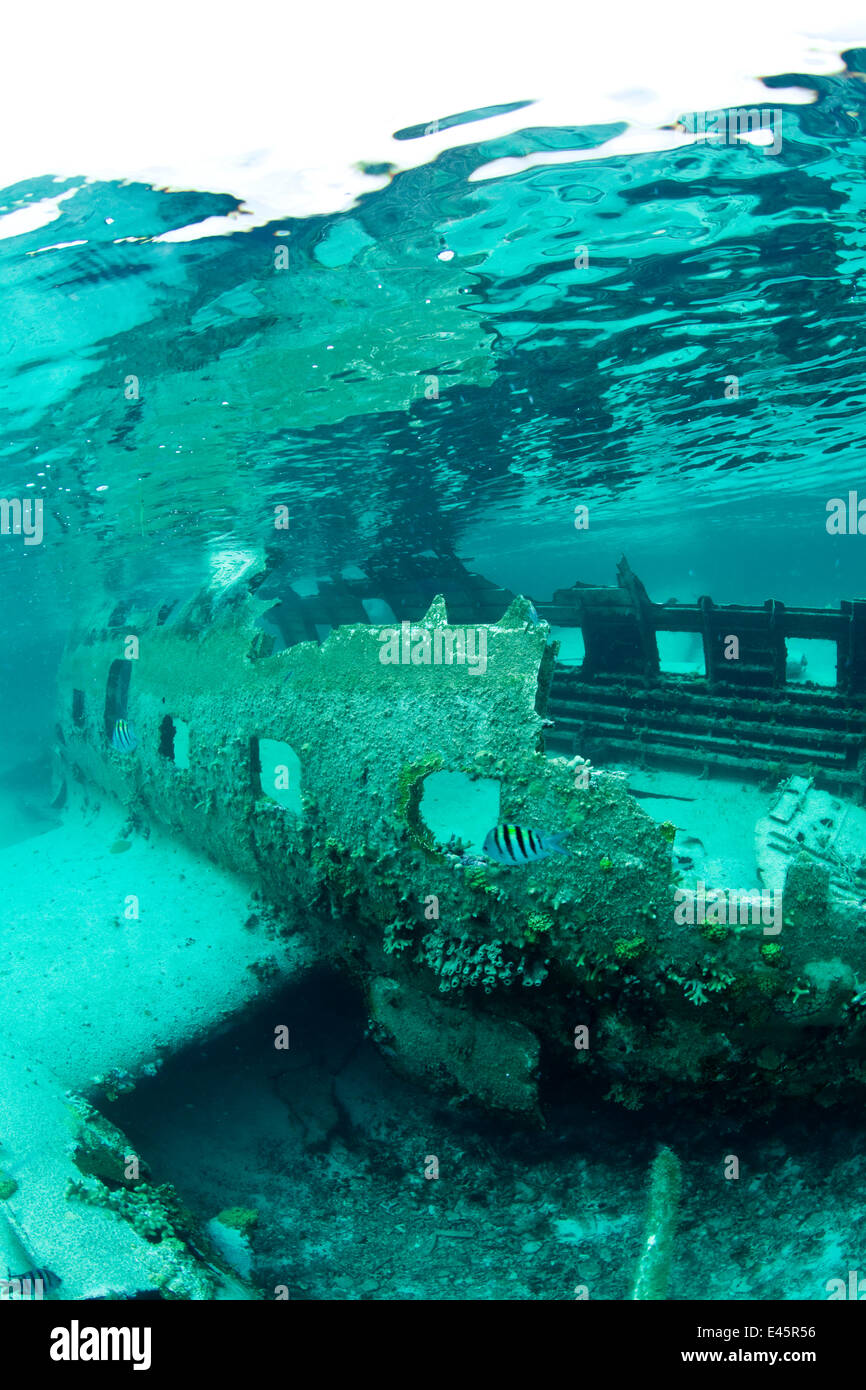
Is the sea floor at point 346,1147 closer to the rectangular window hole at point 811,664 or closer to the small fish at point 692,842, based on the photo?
Result: the small fish at point 692,842

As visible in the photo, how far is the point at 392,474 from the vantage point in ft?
60.1

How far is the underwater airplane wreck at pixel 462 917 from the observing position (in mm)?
5250

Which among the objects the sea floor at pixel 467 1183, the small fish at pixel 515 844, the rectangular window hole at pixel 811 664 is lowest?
the sea floor at pixel 467 1183

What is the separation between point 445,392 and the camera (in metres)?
13.7

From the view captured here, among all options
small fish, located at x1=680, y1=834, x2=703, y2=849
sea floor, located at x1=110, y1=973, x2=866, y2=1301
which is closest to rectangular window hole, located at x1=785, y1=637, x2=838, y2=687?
small fish, located at x1=680, y1=834, x2=703, y2=849

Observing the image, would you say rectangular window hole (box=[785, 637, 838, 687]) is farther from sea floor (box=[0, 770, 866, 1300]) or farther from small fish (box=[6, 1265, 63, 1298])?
small fish (box=[6, 1265, 63, 1298])

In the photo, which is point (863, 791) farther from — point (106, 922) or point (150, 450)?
point (150, 450)

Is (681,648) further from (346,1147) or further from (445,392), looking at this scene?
(346,1147)

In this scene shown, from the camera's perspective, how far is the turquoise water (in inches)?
230

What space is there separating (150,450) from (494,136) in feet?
33.9

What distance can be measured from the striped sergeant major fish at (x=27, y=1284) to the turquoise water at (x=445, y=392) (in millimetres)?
2078

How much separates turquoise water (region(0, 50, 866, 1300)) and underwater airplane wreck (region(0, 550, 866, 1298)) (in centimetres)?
48

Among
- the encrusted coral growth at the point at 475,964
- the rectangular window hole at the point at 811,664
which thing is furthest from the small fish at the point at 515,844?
the rectangular window hole at the point at 811,664

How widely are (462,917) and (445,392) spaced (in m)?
11.1
